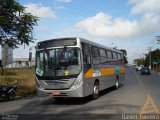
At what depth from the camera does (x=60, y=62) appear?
1620 cm

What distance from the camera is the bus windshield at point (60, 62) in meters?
16.1

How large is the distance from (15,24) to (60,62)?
16.1 feet

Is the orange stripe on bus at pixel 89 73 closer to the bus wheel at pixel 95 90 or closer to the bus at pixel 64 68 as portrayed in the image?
the bus at pixel 64 68

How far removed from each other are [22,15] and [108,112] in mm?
8897

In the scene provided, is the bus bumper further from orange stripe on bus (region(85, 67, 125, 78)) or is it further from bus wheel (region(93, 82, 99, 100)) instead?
bus wheel (region(93, 82, 99, 100))

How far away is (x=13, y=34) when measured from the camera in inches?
795

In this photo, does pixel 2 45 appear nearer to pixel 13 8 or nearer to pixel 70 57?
pixel 13 8

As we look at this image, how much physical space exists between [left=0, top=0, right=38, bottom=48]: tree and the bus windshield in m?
3.58

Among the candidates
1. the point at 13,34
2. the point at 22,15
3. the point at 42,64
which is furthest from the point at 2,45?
the point at 42,64

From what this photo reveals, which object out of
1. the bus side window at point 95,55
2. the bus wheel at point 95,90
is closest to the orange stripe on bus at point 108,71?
the bus side window at point 95,55

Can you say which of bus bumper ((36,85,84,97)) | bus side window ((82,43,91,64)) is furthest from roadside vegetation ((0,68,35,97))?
bus side window ((82,43,91,64))

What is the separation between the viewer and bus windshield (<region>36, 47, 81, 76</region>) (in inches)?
635

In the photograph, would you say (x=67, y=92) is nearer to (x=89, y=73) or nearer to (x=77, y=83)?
(x=77, y=83)

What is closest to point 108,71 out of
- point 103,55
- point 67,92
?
point 103,55
